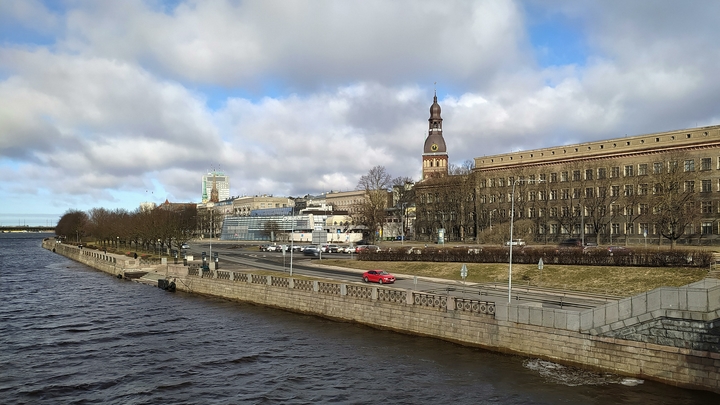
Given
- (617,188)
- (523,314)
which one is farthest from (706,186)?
(523,314)

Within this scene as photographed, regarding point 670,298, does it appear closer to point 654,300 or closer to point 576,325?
point 654,300

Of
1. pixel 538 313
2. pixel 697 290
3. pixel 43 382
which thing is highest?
pixel 697 290

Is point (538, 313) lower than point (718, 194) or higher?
lower

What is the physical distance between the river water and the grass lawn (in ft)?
67.3

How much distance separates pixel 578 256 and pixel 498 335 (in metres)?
26.1

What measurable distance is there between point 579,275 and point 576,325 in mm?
23868

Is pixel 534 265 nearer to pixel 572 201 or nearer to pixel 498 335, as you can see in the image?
pixel 498 335

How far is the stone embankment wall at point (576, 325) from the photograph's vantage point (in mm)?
21641

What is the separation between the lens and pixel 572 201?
95.4m

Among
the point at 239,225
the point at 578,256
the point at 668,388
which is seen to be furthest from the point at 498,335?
the point at 239,225

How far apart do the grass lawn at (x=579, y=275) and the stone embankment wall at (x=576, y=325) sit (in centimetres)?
1784

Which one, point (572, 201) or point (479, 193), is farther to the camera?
point (479, 193)

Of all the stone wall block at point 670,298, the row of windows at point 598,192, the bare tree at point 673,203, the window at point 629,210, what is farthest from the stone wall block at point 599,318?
the window at point 629,210

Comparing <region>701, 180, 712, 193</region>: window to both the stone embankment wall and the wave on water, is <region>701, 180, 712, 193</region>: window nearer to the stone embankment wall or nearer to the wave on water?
the stone embankment wall
